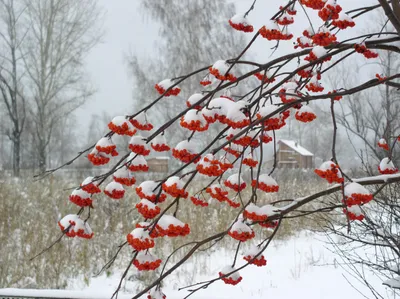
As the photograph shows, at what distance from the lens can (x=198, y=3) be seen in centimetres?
1131

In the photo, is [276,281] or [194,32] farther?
[194,32]

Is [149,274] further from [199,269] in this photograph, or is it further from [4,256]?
[4,256]

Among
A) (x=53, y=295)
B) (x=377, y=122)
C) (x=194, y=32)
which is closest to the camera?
(x=53, y=295)

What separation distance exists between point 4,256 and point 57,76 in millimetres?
11358

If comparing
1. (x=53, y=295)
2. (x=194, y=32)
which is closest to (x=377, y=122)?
(x=53, y=295)

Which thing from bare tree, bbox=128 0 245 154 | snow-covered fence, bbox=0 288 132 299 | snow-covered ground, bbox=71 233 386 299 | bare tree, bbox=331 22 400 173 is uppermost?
bare tree, bbox=128 0 245 154

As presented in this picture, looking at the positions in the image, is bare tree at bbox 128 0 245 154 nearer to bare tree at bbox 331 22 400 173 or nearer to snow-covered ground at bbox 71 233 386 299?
bare tree at bbox 331 22 400 173

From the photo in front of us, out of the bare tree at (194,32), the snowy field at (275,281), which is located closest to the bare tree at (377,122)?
the snowy field at (275,281)

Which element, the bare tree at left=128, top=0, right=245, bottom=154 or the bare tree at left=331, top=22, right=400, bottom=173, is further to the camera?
the bare tree at left=128, top=0, right=245, bottom=154

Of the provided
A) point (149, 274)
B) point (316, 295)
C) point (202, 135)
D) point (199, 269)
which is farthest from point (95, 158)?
point (202, 135)

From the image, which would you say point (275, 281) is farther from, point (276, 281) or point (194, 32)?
point (194, 32)

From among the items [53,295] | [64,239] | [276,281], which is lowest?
[276,281]

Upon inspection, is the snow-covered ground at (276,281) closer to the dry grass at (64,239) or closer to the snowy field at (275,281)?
the snowy field at (275,281)

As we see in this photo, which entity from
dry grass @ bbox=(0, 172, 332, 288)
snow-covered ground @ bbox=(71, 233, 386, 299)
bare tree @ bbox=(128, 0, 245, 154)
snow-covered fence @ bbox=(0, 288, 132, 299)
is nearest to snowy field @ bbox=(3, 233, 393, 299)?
snow-covered ground @ bbox=(71, 233, 386, 299)
